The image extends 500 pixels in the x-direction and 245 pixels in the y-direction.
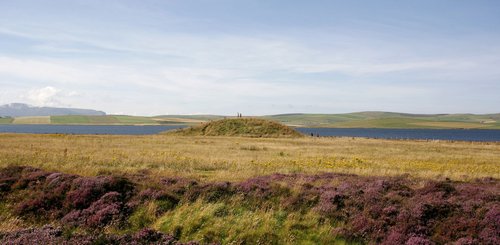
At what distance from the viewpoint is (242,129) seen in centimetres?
8762

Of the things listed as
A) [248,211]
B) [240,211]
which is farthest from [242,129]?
[248,211]

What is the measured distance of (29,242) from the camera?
35.7 ft

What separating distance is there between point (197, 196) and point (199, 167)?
11066mm

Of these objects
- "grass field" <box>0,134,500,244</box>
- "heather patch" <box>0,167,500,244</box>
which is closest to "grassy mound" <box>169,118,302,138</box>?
"grass field" <box>0,134,500,244</box>

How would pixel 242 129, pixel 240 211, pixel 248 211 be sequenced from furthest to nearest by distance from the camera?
pixel 242 129, pixel 240 211, pixel 248 211

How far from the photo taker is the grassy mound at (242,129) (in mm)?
85188

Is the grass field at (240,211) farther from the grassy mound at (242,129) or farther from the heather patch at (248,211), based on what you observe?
the grassy mound at (242,129)

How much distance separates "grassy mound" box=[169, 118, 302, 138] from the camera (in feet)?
279

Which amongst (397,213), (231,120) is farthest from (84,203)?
(231,120)

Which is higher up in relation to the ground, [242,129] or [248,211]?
[242,129]

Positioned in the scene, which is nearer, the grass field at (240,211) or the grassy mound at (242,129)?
the grass field at (240,211)

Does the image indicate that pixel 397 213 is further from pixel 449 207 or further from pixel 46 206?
pixel 46 206

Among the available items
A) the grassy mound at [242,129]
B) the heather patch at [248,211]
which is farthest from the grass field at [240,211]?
the grassy mound at [242,129]

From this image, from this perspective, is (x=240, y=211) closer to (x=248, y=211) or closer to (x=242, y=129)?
(x=248, y=211)
